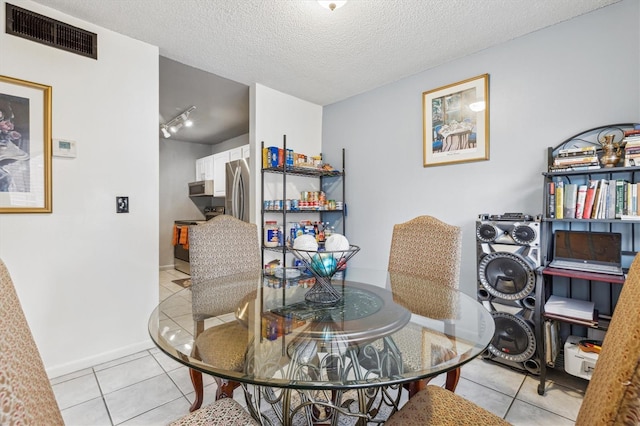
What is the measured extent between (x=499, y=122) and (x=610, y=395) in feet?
8.29

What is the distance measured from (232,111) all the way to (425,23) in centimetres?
283

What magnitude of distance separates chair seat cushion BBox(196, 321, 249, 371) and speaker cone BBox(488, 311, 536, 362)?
1683mm

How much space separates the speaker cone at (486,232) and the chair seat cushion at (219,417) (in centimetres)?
197

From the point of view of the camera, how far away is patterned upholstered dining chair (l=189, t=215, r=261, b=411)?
1.17 metres

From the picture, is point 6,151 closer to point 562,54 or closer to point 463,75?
point 463,75

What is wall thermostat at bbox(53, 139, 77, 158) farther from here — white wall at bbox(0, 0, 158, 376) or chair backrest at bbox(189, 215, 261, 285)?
chair backrest at bbox(189, 215, 261, 285)

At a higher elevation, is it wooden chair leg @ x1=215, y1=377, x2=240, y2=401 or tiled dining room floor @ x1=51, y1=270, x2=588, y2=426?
wooden chair leg @ x1=215, y1=377, x2=240, y2=401

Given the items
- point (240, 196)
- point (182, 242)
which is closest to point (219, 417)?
point (240, 196)

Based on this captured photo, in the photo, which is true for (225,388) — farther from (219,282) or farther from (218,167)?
(218,167)

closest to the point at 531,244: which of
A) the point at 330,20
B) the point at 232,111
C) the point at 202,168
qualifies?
the point at 330,20

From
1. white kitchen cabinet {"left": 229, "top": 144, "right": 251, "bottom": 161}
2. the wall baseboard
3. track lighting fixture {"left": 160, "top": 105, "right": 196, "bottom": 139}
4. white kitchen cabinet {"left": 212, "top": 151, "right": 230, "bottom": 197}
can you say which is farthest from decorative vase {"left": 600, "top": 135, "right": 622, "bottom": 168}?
white kitchen cabinet {"left": 212, "top": 151, "right": 230, "bottom": 197}

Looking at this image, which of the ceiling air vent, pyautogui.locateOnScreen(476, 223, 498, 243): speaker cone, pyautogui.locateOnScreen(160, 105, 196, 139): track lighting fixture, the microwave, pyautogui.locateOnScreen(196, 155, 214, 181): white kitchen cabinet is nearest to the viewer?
the ceiling air vent

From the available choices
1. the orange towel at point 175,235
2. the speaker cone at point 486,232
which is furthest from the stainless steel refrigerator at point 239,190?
the speaker cone at point 486,232

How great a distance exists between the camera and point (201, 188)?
546 cm
